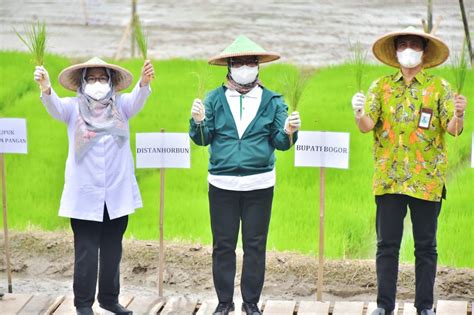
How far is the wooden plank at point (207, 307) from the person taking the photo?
6648 millimetres

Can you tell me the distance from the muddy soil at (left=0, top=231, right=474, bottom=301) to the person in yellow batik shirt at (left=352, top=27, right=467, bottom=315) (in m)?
1.10

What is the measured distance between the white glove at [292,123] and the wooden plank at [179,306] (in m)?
1.33

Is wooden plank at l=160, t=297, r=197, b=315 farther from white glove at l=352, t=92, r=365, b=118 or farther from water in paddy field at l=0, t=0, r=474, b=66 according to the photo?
water in paddy field at l=0, t=0, r=474, b=66

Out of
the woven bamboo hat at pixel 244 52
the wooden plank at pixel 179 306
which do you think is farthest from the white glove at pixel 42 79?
the wooden plank at pixel 179 306

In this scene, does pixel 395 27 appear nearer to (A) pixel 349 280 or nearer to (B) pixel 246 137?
(A) pixel 349 280

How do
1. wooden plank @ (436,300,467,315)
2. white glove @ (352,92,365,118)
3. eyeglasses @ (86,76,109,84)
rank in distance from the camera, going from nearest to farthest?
1. white glove @ (352,92,365,118)
2. eyeglasses @ (86,76,109,84)
3. wooden plank @ (436,300,467,315)

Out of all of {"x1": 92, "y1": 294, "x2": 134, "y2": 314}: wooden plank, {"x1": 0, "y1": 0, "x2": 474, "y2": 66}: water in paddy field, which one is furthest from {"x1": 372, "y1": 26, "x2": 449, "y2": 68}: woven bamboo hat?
{"x1": 0, "y1": 0, "x2": 474, "y2": 66}: water in paddy field

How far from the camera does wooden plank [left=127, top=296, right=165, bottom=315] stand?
6.69 meters

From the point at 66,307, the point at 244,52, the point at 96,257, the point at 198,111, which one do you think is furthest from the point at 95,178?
the point at 244,52

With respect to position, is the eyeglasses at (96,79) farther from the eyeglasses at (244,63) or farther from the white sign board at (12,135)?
the white sign board at (12,135)

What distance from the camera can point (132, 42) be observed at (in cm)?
1188

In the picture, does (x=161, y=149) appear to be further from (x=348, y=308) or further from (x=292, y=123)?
(x=348, y=308)

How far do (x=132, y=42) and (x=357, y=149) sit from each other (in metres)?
→ 3.37

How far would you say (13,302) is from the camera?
678 cm
